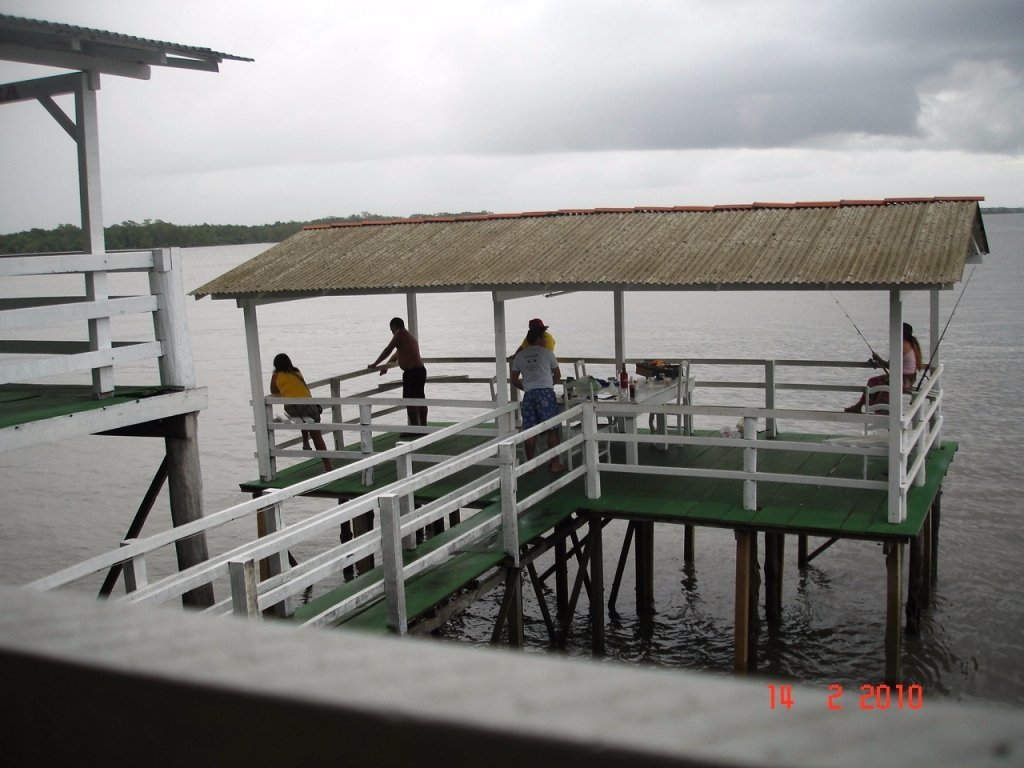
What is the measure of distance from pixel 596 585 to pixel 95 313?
6407 millimetres

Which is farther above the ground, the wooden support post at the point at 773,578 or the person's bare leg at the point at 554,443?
the person's bare leg at the point at 554,443

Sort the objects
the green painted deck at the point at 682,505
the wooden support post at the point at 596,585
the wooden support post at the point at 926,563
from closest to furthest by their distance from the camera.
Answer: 1. the green painted deck at the point at 682,505
2. the wooden support post at the point at 596,585
3. the wooden support post at the point at 926,563

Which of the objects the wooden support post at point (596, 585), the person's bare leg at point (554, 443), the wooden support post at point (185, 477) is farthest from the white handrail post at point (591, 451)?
the wooden support post at point (185, 477)

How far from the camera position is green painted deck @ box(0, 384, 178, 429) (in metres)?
6.75

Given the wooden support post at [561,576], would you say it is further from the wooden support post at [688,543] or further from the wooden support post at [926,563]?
the wooden support post at [926,563]

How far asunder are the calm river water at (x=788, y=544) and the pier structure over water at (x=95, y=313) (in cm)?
710

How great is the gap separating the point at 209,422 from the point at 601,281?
2339 centimetres

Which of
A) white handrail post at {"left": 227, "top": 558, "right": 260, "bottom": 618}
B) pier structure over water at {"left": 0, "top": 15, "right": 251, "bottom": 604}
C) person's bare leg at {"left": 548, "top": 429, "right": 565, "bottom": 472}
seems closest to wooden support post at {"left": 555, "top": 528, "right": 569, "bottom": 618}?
person's bare leg at {"left": 548, "top": 429, "right": 565, "bottom": 472}

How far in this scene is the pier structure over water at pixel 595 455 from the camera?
7.95 m

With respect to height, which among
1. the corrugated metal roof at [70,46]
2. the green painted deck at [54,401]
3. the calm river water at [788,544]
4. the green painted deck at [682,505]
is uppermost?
the corrugated metal roof at [70,46]

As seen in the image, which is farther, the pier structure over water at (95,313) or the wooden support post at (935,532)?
the wooden support post at (935,532)

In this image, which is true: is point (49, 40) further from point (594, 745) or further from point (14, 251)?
point (594, 745)

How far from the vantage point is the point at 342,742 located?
29.0 inches

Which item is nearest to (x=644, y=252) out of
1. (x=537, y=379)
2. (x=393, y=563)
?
(x=537, y=379)
